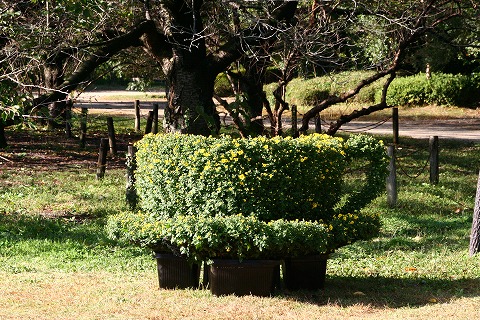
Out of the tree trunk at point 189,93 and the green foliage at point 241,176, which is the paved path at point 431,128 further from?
the green foliage at point 241,176

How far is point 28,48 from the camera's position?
42.7 feet

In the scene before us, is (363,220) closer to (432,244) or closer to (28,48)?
(432,244)

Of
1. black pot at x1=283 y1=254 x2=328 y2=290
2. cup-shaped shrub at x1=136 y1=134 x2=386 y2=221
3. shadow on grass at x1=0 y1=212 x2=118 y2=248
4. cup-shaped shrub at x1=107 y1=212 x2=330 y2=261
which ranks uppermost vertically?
cup-shaped shrub at x1=136 y1=134 x2=386 y2=221

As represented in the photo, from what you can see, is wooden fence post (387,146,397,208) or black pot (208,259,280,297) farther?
wooden fence post (387,146,397,208)

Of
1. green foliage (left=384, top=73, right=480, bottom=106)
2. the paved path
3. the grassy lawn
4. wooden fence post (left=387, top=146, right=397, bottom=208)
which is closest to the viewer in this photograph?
the grassy lawn

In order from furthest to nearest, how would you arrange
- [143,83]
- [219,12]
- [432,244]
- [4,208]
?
[143,83]
[219,12]
[4,208]
[432,244]

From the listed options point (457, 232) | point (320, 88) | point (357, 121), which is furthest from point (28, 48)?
point (320, 88)

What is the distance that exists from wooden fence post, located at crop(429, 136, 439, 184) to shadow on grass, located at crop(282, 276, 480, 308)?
23.9ft

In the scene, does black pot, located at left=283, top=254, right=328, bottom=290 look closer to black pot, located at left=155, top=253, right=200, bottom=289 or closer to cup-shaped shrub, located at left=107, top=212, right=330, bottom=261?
cup-shaped shrub, located at left=107, top=212, right=330, bottom=261

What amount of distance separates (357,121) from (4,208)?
66.1 ft

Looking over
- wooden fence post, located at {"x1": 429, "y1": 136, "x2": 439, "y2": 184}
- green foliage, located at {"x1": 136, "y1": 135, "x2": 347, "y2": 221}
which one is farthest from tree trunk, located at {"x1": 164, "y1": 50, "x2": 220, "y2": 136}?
green foliage, located at {"x1": 136, "y1": 135, "x2": 347, "y2": 221}

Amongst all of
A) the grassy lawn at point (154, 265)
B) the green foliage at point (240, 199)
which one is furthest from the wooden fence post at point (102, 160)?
the green foliage at point (240, 199)

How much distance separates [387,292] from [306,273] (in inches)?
36.8

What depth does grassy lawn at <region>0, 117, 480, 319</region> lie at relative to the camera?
7934mm
